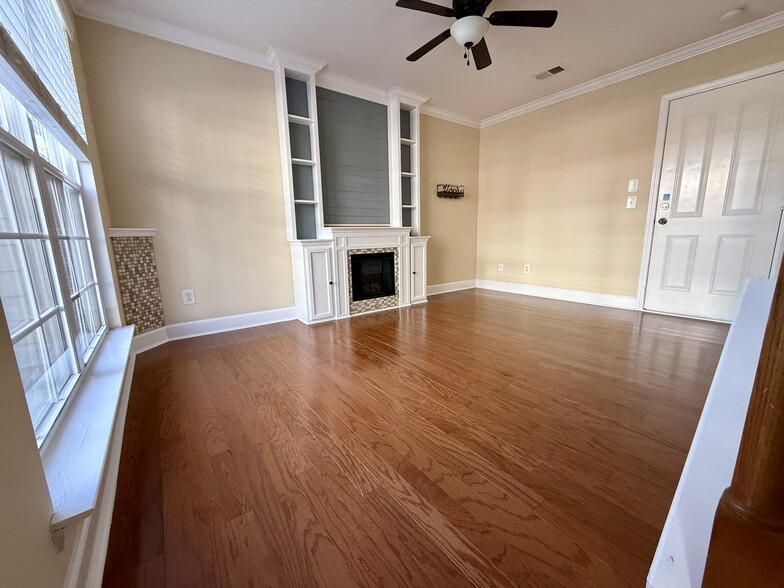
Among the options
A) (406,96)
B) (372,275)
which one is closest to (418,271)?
(372,275)

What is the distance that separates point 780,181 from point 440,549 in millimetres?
3836

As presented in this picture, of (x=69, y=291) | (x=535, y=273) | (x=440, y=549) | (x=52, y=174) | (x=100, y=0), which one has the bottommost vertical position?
(x=440, y=549)

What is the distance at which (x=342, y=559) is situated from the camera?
2.85 feet

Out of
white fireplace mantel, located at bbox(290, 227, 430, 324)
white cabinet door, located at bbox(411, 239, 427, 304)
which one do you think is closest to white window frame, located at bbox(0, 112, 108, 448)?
white fireplace mantel, located at bbox(290, 227, 430, 324)

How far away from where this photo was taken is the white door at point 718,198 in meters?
2.57

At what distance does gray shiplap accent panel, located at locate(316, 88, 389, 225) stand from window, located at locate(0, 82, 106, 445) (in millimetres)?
2139

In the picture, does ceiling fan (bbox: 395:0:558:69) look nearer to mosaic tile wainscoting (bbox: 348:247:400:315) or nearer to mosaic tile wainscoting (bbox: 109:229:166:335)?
mosaic tile wainscoting (bbox: 348:247:400:315)

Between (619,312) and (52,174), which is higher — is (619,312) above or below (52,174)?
below

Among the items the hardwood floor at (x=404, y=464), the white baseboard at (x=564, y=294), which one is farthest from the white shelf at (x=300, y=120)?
the white baseboard at (x=564, y=294)

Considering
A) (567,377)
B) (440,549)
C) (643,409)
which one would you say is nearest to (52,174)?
(440,549)

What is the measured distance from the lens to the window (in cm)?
97

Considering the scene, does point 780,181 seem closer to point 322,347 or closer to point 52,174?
point 322,347

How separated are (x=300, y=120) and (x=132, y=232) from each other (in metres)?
1.78

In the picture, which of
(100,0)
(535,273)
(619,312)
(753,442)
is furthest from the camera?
(535,273)
